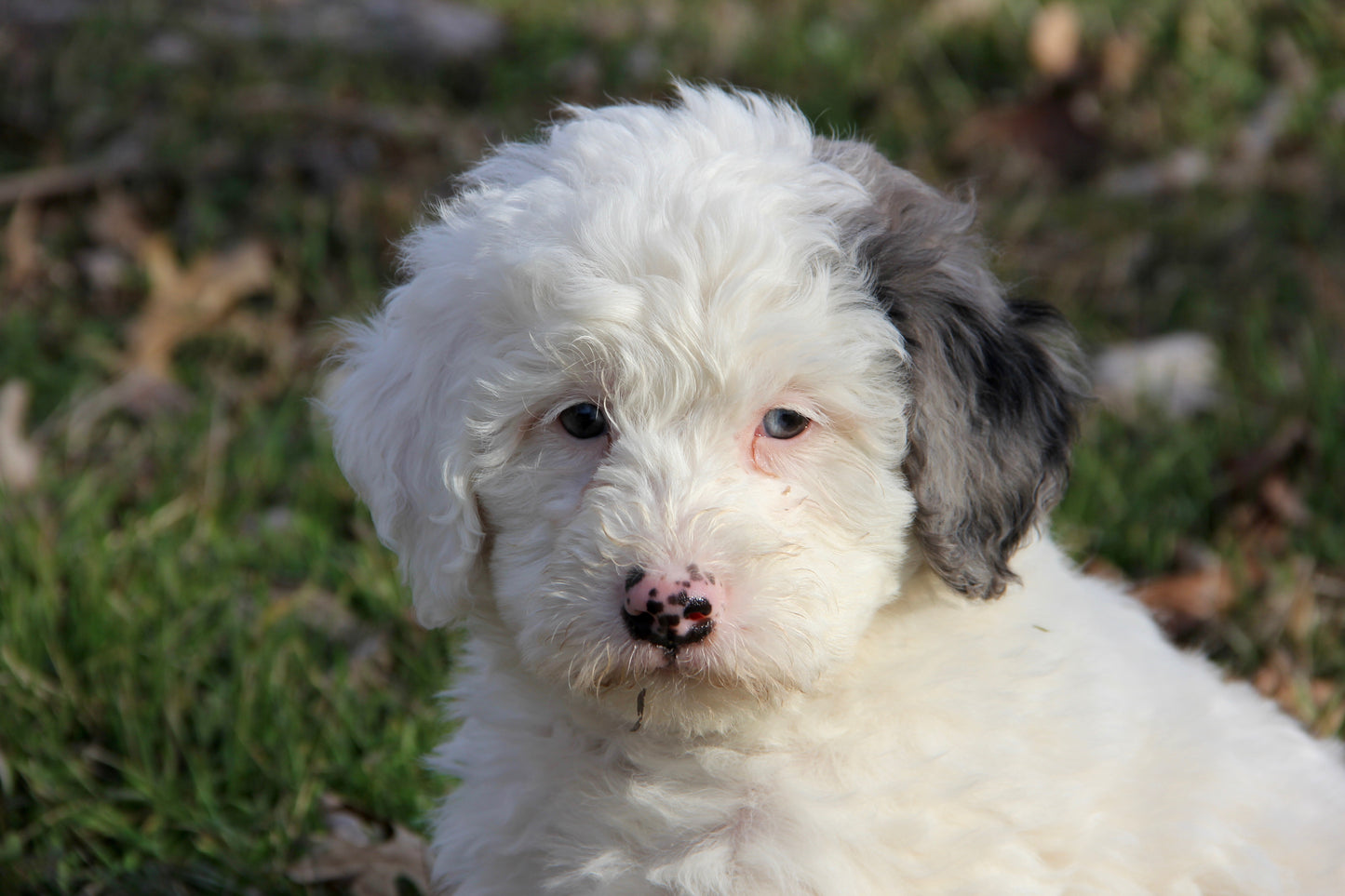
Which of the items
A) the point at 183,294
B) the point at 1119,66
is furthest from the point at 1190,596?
the point at 183,294

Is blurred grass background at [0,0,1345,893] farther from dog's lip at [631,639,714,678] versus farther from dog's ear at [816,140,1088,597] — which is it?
dog's ear at [816,140,1088,597]

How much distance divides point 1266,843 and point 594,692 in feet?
4.64

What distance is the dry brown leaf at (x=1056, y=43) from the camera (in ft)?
26.0

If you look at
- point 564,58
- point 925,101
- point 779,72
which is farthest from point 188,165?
point 925,101

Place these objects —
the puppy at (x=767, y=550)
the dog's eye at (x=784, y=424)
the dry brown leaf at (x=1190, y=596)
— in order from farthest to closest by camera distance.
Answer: the dry brown leaf at (x=1190, y=596) → the dog's eye at (x=784, y=424) → the puppy at (x=767, y=550)

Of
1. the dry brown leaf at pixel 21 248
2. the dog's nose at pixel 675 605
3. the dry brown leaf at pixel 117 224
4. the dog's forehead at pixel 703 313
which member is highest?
the dog's forehead at pixel 703 313

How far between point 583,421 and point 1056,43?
6.14 metres

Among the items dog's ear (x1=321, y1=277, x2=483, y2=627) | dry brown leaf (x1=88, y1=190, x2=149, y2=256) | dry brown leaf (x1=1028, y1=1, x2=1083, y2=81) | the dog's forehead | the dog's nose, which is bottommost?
dry brown leaf (x1=88, y1=190, x2=149, y2=256)

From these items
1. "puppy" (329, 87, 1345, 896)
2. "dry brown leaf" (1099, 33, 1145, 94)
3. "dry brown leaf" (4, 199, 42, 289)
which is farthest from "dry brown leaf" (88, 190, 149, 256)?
"dry brown leaf" (1099, 33, 1145, 94)

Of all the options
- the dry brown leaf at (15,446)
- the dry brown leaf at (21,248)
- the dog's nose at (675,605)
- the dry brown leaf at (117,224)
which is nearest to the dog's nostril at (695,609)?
the dog's nose at (675,605)

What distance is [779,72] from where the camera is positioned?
25.9ft

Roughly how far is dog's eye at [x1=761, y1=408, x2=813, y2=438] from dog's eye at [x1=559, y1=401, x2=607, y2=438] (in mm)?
335

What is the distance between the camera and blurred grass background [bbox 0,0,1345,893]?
4023mm

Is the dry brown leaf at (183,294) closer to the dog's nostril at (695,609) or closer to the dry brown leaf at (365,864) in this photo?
the dry brown leaf at (365,864)
